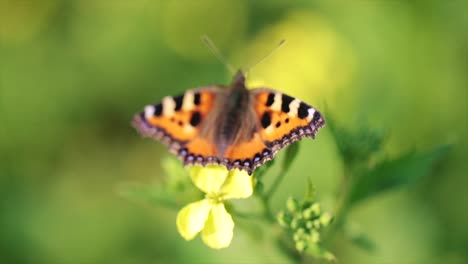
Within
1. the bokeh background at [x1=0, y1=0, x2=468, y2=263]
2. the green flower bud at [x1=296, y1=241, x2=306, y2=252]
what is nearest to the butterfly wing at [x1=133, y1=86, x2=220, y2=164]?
the green flower bud at [x1=296, y1=241, x2=306, y2=252]

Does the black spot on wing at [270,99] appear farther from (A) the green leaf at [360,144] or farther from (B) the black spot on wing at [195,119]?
(A) the green leaf at [360,144]

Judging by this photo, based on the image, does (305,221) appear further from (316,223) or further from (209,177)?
(209,177)

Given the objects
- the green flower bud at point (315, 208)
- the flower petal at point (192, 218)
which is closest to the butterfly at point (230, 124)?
the flower petal at point (192, 218)

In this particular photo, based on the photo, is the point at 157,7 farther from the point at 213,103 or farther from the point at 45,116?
the point at 213,103

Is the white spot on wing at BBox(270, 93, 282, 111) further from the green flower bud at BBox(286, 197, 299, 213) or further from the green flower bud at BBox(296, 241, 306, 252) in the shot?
the green flower bud at BBox(296, 241, 306, 252)

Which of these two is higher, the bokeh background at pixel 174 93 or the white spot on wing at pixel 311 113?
the bokeh background at pixel 174 93

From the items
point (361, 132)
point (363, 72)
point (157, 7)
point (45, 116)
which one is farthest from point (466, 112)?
point (45, 116)
